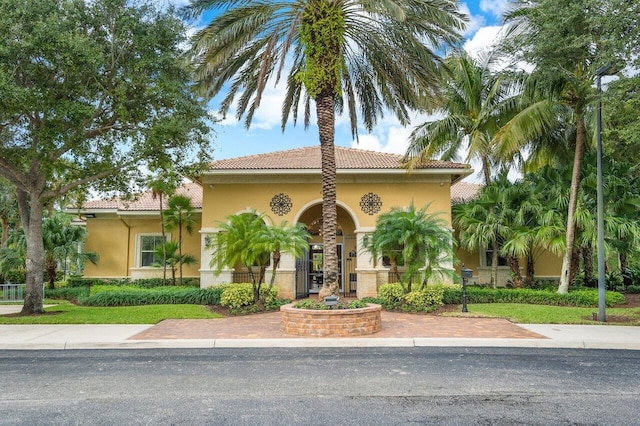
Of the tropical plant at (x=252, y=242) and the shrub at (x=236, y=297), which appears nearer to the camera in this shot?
the tropical plant at (x=252, y=242)

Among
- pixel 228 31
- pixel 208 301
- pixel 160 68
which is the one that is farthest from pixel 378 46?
pixel 208 301

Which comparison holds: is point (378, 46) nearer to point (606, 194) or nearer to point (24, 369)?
point (606, 194)

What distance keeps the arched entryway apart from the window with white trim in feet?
24.0

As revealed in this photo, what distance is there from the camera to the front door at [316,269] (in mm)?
20219

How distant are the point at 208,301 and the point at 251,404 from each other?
35.3 ft

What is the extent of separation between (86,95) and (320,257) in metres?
12.5

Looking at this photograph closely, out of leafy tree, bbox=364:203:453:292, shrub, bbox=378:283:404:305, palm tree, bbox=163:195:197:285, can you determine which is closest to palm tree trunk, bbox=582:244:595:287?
leafy tree, bbox=364:203:453:292

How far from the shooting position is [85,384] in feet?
21.8

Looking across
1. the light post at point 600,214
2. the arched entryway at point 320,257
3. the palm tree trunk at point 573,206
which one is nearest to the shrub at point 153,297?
the arched entryway at point 320,257

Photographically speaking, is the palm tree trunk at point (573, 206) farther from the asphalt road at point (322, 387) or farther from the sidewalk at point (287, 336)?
the asphalt road at point (322, 387)

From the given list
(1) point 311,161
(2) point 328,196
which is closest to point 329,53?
(2) point 328,196

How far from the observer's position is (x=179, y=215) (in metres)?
19.9

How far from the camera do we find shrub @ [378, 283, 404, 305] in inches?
595

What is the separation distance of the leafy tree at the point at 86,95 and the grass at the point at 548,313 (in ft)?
34.8
